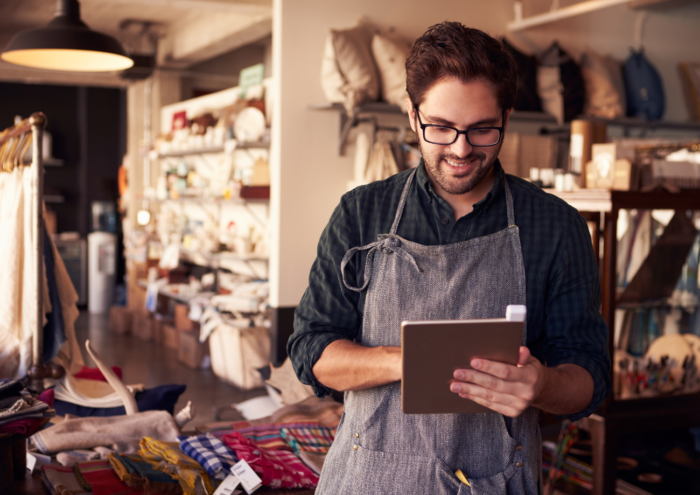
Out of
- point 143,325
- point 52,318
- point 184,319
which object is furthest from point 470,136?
point 143,325

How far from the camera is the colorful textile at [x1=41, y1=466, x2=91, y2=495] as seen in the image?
2072 millimetres

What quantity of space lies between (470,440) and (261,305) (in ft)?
14.7

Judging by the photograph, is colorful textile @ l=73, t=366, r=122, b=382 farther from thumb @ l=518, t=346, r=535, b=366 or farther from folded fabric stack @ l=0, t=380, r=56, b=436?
thumb @ l=518, t=346, r=535, b=366

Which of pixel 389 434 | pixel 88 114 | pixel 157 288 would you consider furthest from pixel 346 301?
pixel 88 114

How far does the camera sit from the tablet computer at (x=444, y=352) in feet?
3.81

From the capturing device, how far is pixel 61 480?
2.16 m

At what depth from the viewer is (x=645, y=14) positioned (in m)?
6.09

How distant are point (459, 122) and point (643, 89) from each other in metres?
4.99

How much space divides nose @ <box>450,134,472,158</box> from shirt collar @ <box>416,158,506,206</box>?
5.5 inches

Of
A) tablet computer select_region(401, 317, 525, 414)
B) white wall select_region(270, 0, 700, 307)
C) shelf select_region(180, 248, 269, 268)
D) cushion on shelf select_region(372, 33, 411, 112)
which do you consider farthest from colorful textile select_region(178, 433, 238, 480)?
shelf select_region(180, 248, 269, 268)

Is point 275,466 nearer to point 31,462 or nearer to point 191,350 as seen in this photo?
point 31,462

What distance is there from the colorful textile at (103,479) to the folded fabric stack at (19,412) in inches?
9.5

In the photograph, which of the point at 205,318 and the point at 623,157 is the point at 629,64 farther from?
the point at 205,318

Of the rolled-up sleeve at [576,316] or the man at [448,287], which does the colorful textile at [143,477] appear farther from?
the rolled-up sleeve at [576,316]
